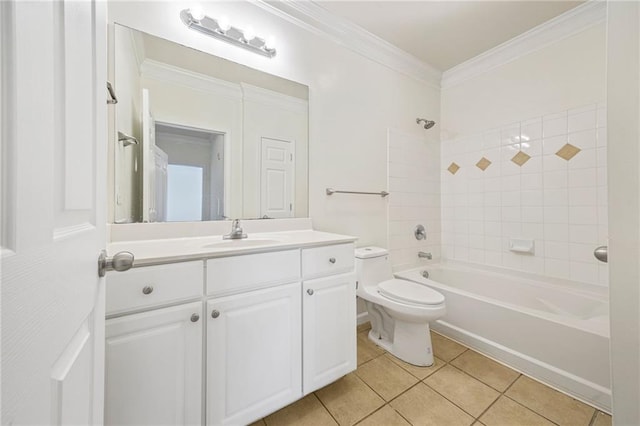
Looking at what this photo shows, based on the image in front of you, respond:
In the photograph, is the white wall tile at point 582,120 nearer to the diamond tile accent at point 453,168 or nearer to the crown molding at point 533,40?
the crown molding at point 533,40

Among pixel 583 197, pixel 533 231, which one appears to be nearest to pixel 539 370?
pixel 533 231

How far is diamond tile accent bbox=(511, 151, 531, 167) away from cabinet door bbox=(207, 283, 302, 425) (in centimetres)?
221

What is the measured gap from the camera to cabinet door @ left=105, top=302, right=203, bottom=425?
801 mm

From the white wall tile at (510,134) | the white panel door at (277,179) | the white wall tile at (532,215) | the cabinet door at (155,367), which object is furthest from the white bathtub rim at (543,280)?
the cabinet door at (155,367)

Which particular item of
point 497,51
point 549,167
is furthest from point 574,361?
point 497,51

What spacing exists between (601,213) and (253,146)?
2.44m

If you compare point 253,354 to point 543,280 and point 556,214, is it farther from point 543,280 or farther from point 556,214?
point 556,214

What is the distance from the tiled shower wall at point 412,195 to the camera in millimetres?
2303

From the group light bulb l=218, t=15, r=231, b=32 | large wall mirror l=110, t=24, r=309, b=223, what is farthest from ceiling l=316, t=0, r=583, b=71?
large wall mirror l=110, t=24, r=309, b=223

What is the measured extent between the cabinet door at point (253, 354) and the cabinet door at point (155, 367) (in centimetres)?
6

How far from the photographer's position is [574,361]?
4.40 ft

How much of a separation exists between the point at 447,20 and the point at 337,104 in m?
1.03

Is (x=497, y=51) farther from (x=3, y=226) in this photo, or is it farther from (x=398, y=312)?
(x=3, y=226)

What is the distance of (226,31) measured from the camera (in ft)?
4.82
